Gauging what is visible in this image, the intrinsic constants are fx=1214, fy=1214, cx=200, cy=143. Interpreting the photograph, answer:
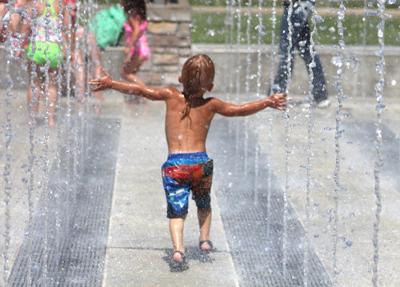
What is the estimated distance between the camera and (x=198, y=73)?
5828mm

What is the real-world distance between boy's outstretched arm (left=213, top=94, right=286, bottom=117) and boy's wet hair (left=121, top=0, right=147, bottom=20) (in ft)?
16.5

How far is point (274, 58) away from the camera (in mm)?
11219

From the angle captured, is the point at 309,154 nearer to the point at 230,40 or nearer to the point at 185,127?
the point at 185,127

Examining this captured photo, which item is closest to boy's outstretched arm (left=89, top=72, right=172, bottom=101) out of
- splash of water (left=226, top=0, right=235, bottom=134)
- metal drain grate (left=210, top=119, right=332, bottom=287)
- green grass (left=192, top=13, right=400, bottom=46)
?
metal drain grate (left=210, top=119, right=332, bottom=287)

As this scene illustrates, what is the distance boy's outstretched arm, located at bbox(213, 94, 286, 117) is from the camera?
5.83 metres

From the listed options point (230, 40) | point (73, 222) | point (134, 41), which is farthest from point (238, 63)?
point (73, 222)

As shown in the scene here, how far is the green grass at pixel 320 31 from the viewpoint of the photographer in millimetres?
13289

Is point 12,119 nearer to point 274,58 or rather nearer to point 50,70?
point 50,70

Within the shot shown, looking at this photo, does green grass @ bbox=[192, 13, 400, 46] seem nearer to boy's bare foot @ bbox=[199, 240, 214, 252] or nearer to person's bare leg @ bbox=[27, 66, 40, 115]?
person's bare leg @ bbox=[27, 66, 40, 115]

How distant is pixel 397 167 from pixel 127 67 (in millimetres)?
3375

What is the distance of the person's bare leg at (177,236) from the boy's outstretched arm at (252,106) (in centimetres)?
58

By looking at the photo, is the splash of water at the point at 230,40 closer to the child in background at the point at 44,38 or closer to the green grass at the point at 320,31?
the green grass at the point at 320,31

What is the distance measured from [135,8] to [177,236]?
5.41 metres

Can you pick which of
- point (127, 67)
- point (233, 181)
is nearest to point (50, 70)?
point (127, 67)
